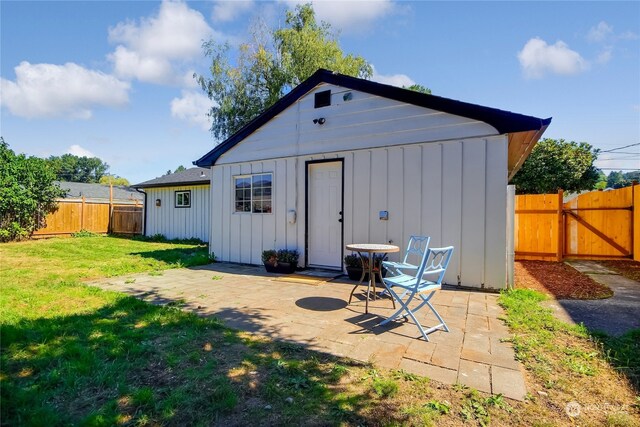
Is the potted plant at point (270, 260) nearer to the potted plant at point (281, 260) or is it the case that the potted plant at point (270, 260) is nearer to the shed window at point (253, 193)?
the potted plant at point (281, 260)

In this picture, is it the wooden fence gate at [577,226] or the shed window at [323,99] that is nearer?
the shed window at [323,99]

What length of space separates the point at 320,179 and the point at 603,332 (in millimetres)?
4957

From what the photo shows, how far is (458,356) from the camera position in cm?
270

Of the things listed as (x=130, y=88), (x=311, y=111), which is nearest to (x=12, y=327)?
(x=311, y=111)

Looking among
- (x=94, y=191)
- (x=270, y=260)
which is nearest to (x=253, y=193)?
(x=270, y=260)

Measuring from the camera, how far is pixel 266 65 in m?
17.0

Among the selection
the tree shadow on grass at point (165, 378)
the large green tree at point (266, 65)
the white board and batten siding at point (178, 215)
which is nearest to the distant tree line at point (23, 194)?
the white board and batten siding at point (178, 215)

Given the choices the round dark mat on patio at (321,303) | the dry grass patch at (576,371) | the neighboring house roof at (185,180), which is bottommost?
the round dark mat on patio at (321,303)

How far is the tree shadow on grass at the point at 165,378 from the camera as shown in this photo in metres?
1.86

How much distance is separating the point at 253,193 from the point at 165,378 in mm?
5627

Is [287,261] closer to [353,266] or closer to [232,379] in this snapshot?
[353,266]

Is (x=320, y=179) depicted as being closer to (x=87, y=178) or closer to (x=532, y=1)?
(x=532, y=1)

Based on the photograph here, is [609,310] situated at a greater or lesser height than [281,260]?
lesser

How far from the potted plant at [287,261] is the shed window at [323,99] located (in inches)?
128
